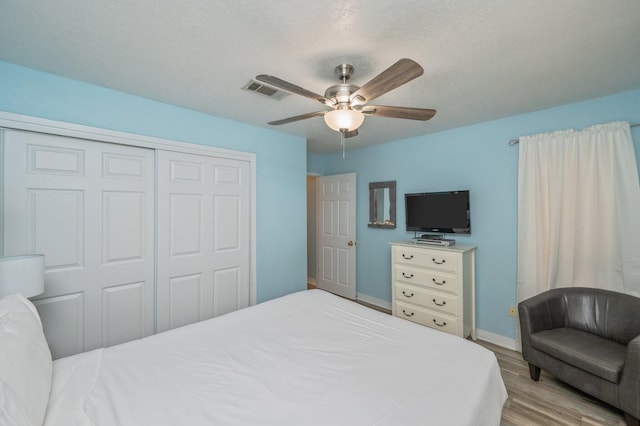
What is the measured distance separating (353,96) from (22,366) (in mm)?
1909

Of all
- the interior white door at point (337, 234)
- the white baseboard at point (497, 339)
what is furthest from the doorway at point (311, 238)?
the white baseboard at point (497, 339)

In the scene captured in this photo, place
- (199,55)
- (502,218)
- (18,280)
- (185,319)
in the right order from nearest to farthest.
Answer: (18,280) < (199,55) < (185,319) < (502,218)

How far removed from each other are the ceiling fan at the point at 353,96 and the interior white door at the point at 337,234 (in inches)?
98.1

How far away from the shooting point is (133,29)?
1467 millimetres

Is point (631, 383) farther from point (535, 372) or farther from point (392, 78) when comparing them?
point (392, 78)

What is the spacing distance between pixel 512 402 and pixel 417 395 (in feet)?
5.02

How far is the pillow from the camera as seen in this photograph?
0.77 m

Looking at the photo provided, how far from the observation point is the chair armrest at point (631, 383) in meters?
1.61

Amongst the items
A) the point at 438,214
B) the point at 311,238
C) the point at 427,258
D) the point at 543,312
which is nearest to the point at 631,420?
the point at 543,312

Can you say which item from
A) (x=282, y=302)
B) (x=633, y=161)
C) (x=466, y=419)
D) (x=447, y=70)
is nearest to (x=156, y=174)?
(x=282, y=302)

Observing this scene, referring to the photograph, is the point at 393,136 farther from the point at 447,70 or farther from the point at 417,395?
the point at 417,395

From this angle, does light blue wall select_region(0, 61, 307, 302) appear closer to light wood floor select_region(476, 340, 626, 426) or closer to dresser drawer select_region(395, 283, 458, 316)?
dresser drawer select_region(395, 283, 458, 316)

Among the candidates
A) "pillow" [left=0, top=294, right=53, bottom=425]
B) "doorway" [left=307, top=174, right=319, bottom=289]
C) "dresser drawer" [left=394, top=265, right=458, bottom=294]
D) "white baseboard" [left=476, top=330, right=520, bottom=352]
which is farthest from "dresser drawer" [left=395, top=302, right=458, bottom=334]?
"pillow" [left=0, top=294, right=53, bottom=425]

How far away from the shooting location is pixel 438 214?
3270 millimetres
